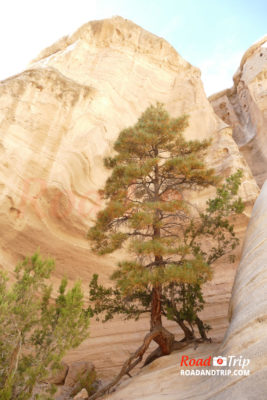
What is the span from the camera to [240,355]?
3.84 m

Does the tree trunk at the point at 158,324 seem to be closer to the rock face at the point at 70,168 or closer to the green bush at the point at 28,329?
the green bush at the point at 28,329

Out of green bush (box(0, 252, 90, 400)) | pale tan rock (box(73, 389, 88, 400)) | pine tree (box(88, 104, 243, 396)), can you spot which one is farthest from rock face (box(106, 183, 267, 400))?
pale tan rock (box(73, 389, 88, 400))

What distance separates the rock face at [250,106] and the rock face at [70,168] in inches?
256

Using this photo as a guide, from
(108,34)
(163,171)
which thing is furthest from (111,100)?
(163,171)

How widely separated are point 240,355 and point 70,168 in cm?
1061

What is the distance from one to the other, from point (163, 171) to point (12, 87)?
31.5 feet

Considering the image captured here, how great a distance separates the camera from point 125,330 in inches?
509

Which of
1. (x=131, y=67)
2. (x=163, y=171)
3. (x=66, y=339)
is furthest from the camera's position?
(x=131, y=67)

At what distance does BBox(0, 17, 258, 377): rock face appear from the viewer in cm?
1185

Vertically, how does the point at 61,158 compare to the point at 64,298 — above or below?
above

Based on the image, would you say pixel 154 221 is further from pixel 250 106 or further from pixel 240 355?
pixel 250 106

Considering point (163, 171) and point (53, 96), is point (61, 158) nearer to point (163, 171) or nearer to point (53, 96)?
point (53, 96)

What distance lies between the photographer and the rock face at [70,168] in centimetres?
1185

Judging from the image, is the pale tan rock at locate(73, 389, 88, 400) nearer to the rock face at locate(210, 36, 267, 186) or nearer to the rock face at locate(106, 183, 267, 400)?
the rock face at locate(106, 183, 267, 400)
